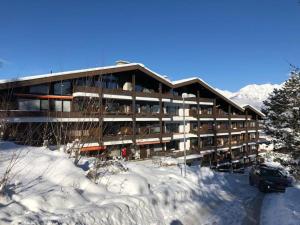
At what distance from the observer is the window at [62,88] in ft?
102

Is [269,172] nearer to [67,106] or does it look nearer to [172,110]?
[67,106]

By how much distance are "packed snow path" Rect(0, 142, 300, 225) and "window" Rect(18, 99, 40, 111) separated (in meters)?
15.7

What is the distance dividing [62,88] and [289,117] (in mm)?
24197

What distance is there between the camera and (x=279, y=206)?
16.5m

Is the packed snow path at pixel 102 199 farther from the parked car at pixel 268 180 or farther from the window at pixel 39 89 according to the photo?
the window at pixel 39 89

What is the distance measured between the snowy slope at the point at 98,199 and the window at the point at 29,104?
15.8 meters

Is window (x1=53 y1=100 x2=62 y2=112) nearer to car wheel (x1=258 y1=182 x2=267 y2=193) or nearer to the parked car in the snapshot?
the parked car

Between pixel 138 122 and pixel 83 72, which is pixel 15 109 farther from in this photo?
pixel 138 122

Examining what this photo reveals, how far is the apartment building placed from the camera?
956 inches

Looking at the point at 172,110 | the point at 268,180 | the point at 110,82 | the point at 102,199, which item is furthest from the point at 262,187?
the point at 172,110

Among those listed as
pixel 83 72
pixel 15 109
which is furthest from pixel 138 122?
pixel 15 109

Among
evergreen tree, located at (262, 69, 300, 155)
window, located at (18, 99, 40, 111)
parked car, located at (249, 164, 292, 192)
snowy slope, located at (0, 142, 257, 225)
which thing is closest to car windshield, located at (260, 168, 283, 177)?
parked car, located at (249, 164, 292, 192)

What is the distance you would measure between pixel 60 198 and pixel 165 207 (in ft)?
15.3

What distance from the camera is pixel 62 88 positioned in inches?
1243
